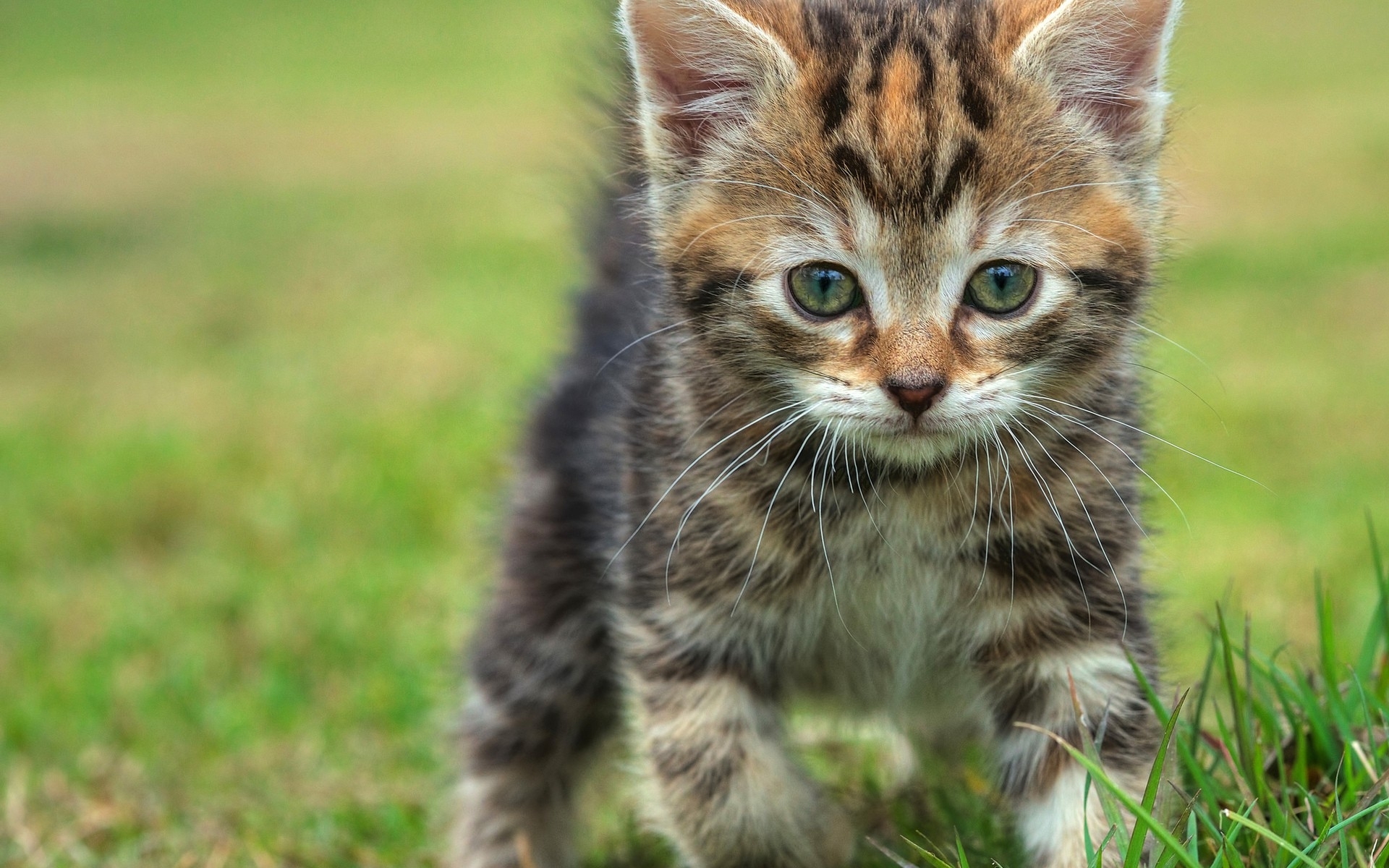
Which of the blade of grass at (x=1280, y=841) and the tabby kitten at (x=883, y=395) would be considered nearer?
the blade of grass at (x=1280, y=841)

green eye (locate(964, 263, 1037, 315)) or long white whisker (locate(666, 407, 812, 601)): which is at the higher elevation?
green eye (locate(964, 263, 1037, 315))

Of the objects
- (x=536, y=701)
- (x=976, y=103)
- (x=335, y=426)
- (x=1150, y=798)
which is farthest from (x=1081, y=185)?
(x=335, y=426)

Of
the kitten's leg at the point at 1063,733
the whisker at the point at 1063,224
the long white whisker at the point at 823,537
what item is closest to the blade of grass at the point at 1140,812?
the kitten's leg at the point at 1063,733

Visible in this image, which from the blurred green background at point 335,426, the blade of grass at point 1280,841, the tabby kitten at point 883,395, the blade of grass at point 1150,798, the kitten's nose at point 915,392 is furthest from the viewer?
the blurred green background at point 335,426

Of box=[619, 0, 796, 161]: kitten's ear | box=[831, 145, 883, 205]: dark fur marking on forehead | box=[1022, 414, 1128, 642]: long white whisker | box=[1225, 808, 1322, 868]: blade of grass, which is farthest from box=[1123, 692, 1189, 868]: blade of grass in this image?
box=[619, 0, 796, 161]: kitten's ear

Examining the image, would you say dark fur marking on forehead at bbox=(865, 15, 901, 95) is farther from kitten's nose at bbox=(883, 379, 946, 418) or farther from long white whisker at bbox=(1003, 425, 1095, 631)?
long white whisker at bbox=(1003, 425, 1095, 631)

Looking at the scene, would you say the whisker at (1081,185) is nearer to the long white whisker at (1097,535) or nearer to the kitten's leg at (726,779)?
the long white whisker at (1097,535)

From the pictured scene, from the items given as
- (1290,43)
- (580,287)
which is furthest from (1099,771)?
(1290,43)

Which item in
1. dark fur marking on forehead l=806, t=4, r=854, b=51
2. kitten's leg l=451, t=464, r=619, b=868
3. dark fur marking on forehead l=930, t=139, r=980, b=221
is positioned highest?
dark fur marking on forehead l=806, t=4, r=854, b=51
